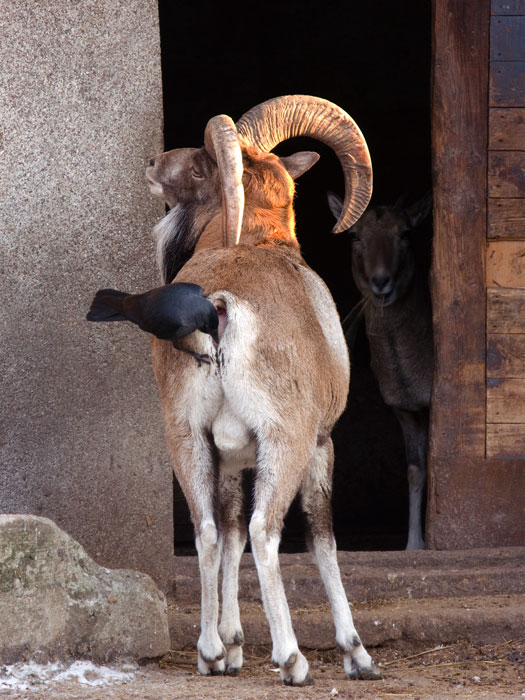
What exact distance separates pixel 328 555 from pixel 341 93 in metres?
7.00

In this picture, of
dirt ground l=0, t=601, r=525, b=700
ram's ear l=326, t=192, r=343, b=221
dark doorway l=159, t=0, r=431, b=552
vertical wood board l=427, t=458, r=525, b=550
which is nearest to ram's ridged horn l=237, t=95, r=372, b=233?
vertical wood board l=427, t=458, r=525, b=550

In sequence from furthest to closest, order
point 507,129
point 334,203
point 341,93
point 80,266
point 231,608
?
point 341,93
point 334,203
point 507,129
point 80,266
point 231,608

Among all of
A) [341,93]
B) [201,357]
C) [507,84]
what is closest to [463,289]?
[507,84]

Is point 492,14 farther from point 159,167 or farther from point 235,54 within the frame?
point 235,54

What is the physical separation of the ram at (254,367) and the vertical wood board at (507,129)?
1.33 metres

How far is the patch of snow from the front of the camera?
3.71m

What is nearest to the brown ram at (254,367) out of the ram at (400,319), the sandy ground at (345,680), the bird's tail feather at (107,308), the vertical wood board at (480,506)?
the sandy ground at (345,680)

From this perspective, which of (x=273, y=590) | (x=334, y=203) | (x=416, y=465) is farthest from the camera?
(x=334, y=203)

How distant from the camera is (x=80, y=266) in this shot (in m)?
Result: 5.15

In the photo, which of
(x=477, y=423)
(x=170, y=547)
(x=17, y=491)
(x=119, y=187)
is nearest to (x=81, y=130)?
(x=119, y=187)

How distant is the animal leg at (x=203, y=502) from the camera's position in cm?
Result: 390

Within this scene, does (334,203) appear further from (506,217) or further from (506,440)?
(506,440)

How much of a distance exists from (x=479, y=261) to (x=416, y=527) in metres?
2.14

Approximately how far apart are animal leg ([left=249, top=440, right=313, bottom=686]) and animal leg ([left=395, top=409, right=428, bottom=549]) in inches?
133
